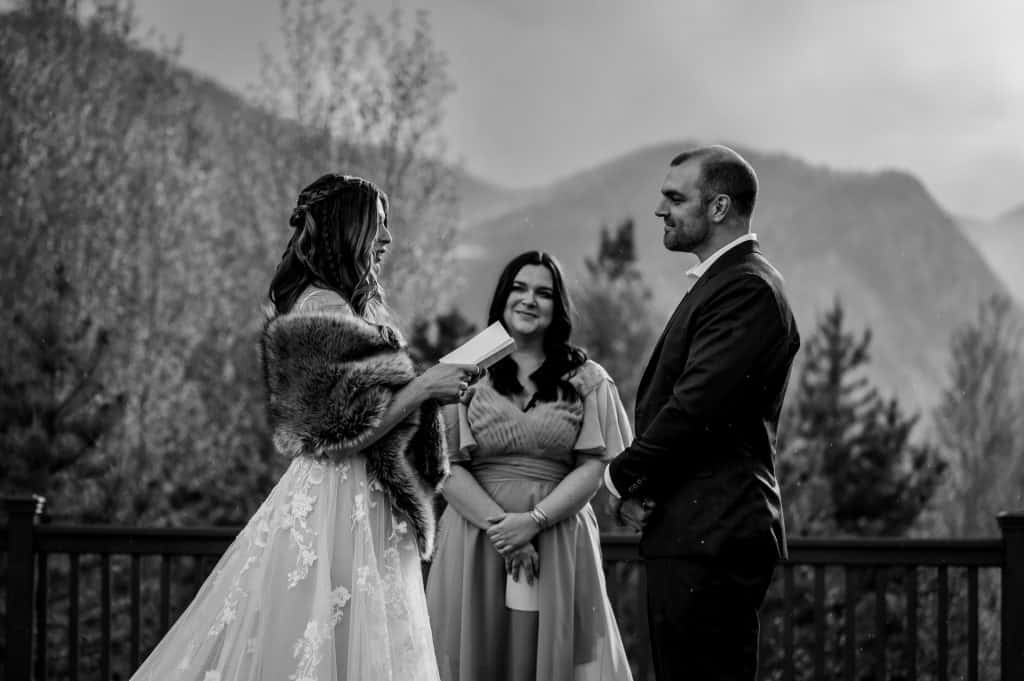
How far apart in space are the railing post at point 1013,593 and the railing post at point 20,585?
354 centimetres

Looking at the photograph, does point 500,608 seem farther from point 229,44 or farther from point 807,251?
point 807,251

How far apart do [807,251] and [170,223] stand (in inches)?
3002

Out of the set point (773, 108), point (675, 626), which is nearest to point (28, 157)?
point (675, 626)

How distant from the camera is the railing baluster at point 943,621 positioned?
395 cm

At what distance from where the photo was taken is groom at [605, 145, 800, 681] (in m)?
2.63

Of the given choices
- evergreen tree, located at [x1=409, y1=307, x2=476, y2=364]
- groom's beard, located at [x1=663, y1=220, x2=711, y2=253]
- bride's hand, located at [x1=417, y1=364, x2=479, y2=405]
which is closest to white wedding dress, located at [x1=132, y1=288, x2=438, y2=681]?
bride's hand, located at [x1=417, y1=364, x2=479, y2=405]

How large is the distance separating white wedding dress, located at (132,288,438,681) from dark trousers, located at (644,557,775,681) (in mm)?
607

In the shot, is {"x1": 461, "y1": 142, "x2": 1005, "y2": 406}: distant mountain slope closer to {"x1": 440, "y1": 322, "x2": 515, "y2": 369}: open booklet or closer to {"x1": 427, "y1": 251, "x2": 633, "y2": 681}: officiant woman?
{"x1": 427, "y1": 251, "x2": 633, "y2": 681}: officiant woman

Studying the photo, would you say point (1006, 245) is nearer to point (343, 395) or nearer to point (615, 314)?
point (615, 314)

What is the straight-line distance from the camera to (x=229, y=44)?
22203 millimetres

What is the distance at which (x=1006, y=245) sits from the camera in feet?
265

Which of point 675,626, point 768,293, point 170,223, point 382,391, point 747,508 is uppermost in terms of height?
point 170,223

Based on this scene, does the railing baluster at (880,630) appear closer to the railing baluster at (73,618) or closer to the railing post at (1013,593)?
the railing post at (1013,593)

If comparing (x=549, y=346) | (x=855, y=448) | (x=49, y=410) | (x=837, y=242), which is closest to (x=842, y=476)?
(x=855, y=448)
